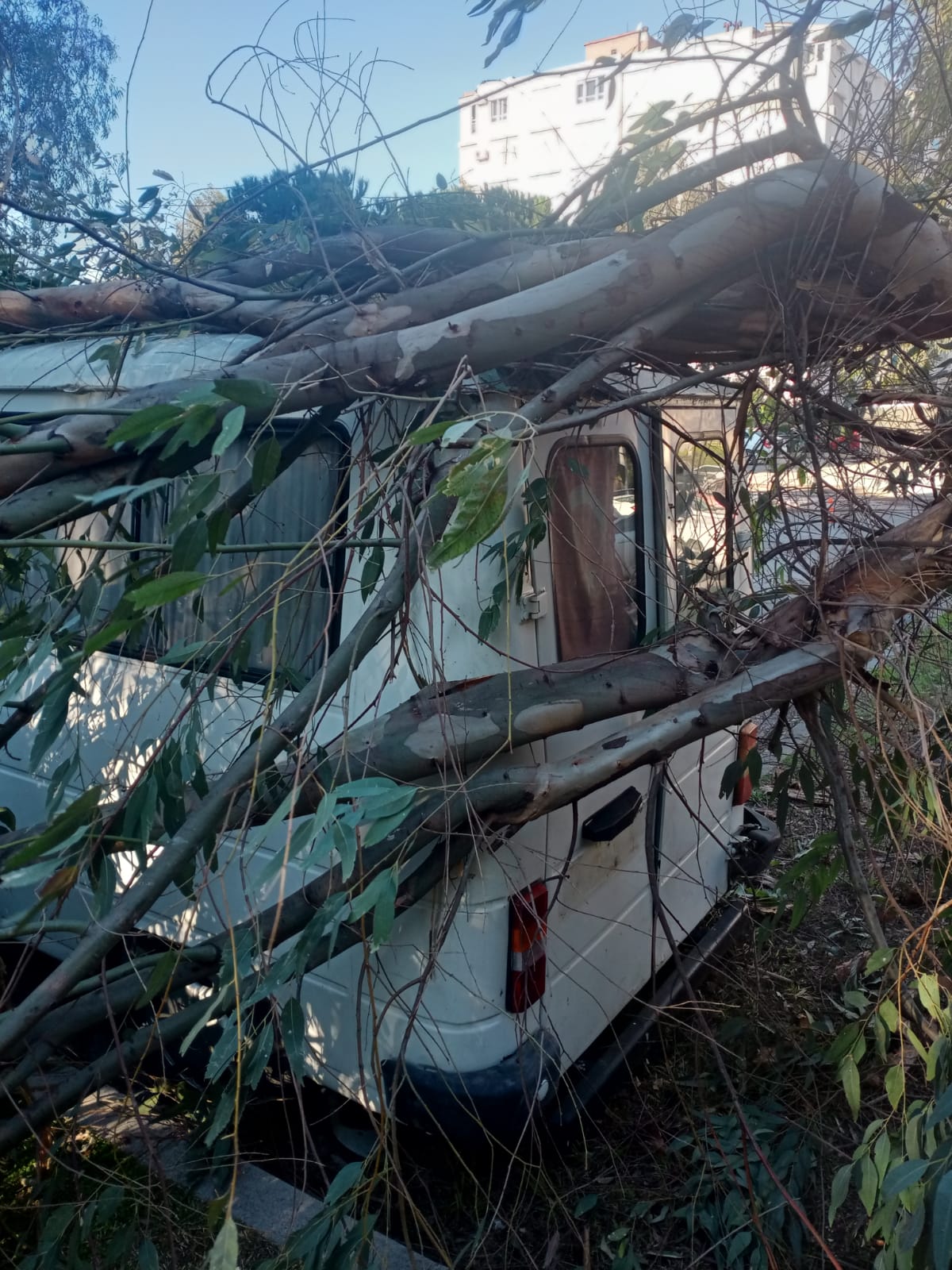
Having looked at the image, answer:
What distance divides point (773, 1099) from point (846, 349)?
7.64 ft

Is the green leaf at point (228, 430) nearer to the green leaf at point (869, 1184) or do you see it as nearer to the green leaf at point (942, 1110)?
the green leaf at point (942, 1110)

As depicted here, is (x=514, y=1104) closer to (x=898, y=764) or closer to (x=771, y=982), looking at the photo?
(x=898, y=764)

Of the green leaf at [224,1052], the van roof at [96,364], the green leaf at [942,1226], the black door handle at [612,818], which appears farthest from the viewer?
the van roof at [96,364]

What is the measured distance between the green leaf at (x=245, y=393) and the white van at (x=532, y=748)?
290 mm

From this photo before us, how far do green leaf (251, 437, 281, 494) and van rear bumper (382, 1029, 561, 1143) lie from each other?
153 centimetres

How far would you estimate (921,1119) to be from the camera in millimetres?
1847

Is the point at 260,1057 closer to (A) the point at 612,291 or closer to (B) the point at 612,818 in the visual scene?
(B) the point at 612,818

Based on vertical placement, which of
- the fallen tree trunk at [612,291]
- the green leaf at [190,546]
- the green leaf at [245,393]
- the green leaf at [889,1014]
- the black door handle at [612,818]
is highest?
the fallen tree trunk at [612,291]

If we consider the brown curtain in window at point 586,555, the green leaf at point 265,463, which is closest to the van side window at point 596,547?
the brown curtain in window at point 586,555

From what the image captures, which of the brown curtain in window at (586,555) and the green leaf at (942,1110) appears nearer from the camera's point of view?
the green leaf at (942,1110)

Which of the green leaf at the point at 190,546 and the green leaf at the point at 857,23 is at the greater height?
the green leaf at the point at 857,23

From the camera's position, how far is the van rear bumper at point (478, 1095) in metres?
2.44

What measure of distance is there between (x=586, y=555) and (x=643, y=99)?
1.40 m

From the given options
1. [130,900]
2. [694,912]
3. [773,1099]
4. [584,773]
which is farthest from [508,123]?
[773,1099]
